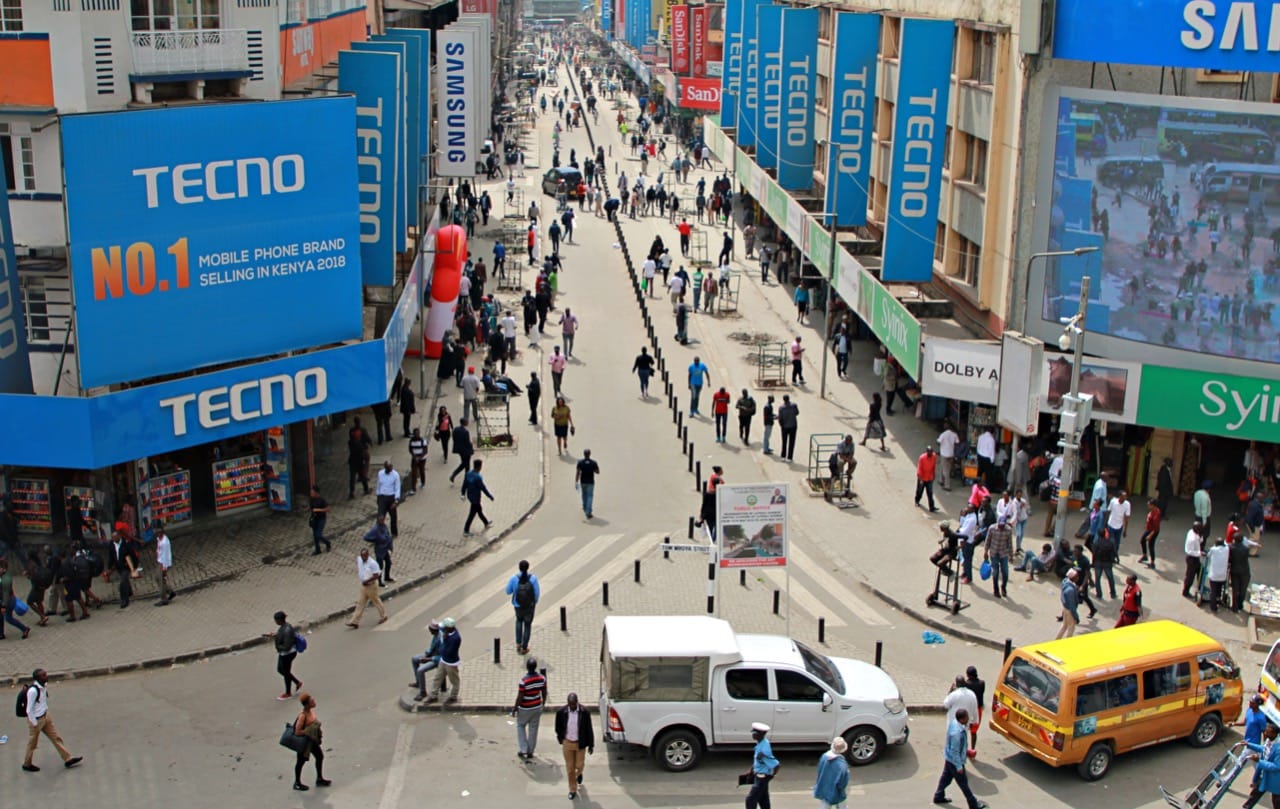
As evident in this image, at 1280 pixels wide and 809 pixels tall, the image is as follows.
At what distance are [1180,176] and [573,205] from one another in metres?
41.9

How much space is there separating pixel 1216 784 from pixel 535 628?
33.6 feet

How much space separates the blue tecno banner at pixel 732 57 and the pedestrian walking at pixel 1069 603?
36.7 meters

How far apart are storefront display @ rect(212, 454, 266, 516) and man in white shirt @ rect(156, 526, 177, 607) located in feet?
10.8

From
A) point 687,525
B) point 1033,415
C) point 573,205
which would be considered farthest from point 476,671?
point 573,205

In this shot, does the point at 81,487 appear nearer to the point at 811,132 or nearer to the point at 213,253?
the point at 213,253

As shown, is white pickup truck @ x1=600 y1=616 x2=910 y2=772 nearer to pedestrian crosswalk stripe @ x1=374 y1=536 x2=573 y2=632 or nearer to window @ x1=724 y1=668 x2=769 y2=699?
window @ x1=724 y1=668 x2=769 y2=699

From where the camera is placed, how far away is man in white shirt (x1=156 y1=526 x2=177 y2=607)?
23.8 meters

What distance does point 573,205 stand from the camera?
67.5 meters

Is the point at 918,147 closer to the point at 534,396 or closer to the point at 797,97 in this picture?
the point at 534,396

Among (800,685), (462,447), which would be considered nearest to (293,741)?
(800,685)

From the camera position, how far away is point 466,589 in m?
25.2

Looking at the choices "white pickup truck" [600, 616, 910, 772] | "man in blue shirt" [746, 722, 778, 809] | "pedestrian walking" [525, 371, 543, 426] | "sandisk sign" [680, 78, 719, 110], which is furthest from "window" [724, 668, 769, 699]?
"sandisk sign" [680, 78, 719, 110]

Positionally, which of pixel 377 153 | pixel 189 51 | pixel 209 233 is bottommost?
pixel 209 233

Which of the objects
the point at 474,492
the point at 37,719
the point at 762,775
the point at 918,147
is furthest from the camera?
the point at 918,147
